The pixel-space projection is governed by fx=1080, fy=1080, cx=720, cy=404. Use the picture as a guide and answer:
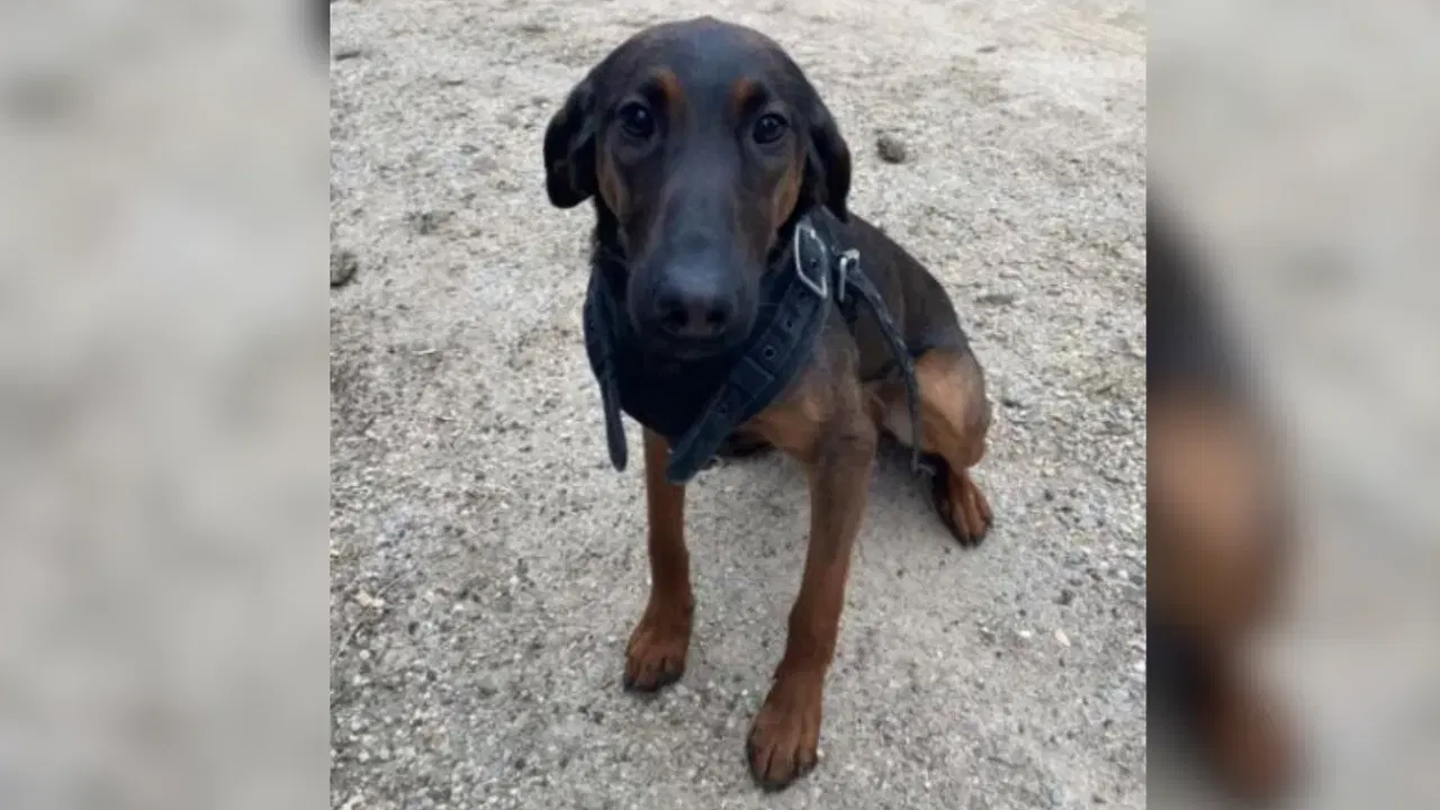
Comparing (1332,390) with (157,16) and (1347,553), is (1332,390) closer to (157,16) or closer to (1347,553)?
(1347,553)

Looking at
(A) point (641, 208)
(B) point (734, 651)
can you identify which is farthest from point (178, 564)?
(B) point (734, 651)

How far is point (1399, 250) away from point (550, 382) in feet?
12.4

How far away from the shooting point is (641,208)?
241 cm

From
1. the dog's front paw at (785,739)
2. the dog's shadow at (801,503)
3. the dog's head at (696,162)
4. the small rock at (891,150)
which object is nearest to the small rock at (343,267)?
the dog's shadow at (801,503)

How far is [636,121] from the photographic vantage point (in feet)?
7.99

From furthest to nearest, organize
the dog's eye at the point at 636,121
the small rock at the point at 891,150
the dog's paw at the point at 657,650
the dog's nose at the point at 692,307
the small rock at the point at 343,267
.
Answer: the small rock at the point at 891,150, the small rock at the point at 343,267, the dog's paw at the point at 657,650, the dog's eye at the point at 636,121, the dog's nose at the point at 692,307

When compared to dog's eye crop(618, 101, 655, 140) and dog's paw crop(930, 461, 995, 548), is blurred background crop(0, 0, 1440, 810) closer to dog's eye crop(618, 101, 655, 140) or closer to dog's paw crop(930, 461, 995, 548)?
dog's eye crop(618, 101, 655, 140)

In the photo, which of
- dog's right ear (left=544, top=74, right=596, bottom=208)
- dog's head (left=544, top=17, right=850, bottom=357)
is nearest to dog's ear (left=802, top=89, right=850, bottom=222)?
dog's head (left=544, top=17, right=850, bottom=357)

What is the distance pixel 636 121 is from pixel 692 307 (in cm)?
54

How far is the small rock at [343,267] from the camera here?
4.81 m

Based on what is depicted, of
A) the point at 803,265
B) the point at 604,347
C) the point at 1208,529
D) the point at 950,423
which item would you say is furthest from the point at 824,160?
the point at 1208,529

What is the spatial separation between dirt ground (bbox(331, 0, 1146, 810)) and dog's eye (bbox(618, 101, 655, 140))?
1.70 metres

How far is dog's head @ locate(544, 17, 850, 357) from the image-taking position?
222 centimetres

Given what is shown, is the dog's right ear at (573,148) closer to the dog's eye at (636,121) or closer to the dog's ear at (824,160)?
the dog's eye at (636,121)
